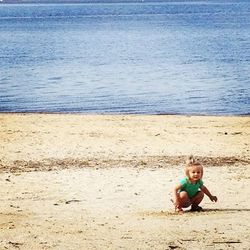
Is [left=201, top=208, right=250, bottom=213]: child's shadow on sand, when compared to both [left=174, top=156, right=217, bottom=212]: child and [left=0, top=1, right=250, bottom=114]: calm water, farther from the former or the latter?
[left=0, top=1, right=250, bottom=114]: calm water

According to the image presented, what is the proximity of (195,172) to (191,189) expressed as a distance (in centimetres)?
36

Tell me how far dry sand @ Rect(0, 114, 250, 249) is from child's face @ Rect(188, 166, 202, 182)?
54 cm

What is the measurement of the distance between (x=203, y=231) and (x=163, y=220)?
0.76 meters

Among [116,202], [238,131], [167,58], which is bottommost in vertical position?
[167,58]

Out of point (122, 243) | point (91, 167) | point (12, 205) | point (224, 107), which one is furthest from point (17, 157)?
point (224, 107)

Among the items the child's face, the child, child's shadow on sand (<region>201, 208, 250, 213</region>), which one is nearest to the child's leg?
the child

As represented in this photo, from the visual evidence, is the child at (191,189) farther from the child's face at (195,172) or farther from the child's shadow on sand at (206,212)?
the child's shadow on sand at (206,212)

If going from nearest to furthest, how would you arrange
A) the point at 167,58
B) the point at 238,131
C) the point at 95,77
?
the point at 238,131, the point at 95,77, the point at 167,58

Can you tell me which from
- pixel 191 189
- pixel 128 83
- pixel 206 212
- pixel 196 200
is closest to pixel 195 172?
pixel 191 189

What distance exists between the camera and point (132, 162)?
43.5 feet

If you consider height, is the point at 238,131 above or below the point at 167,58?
above

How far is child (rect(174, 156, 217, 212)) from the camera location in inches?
363

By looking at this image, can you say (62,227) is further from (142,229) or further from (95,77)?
(95,77)

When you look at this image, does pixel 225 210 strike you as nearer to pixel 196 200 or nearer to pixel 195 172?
pixel 196 200
